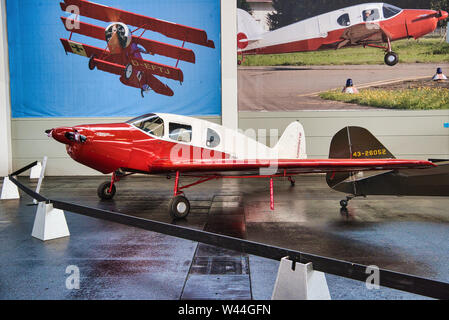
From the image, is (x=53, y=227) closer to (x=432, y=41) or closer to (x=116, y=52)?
(x=116, y=52)

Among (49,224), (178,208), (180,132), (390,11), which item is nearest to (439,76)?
(390,11)

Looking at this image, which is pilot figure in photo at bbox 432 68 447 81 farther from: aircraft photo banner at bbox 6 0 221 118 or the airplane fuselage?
aircraft photo banner at bbox 6 0 221 118

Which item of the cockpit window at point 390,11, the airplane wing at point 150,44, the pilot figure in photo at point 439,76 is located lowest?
the pilot figure in photo at point 439,76

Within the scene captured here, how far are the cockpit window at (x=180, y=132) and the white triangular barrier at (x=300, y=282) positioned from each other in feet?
12.9

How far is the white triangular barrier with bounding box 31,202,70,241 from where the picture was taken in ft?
12.9

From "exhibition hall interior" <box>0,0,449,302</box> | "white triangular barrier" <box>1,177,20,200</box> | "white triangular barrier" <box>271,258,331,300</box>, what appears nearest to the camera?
"white triangular barrier" <box>271,258,331,300</box>

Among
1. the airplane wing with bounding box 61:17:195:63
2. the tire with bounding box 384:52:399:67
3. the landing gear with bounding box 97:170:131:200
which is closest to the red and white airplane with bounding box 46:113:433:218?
the landing gear with bounding box 97:170:131:200

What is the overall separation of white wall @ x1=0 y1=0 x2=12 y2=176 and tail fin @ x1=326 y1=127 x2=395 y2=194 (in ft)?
34.6

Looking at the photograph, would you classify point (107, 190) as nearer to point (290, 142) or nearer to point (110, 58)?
point (290, 142)

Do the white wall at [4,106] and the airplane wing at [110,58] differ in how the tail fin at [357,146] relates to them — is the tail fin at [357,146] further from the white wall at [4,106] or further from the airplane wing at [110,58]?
the white wall at [4,106]

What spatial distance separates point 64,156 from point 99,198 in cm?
498

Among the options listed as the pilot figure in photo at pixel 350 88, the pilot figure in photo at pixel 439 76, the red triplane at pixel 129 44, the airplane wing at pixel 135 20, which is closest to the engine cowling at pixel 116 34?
the red triplane at pixel 129 44

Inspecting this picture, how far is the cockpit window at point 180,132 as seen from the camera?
5.64m

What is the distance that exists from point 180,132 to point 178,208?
1.42 meters
